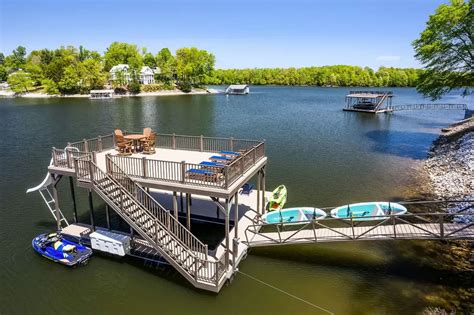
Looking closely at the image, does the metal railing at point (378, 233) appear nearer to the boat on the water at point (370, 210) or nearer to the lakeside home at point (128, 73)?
the boat on the water at point (370, 210)

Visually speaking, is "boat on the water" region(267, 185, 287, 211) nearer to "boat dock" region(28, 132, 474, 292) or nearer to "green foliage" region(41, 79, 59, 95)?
"boat dock" region(28, 132, 474, 292)

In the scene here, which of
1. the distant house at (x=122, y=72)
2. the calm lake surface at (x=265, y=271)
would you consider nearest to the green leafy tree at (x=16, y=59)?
the distant house at (x=122, y=72)

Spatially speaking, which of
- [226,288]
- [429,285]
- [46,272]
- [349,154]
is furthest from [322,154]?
[46,272]

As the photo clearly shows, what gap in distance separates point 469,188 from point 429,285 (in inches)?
455

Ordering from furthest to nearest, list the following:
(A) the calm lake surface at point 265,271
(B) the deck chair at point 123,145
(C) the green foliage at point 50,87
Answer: (C) the green foliage at point 50,87 < (B) the deck chair at point 123,145 < (A) the calm lake surface at point 265,271

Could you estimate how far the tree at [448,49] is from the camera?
2981 centimetres

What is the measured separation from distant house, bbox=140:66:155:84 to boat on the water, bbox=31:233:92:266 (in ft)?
355

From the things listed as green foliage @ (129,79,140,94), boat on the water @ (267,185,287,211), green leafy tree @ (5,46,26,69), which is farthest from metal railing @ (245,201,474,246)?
green leafy tree @ (5,46,26,69)

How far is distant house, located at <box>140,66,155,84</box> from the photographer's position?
115 meters

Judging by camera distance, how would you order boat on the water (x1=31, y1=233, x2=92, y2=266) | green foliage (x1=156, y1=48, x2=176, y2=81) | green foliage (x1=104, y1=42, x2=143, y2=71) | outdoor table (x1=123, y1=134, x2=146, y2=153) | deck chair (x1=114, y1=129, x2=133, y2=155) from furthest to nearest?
green foliage (x1=104, y1=42, x2=143, y2=71) → green foliage (x1=156, y1=48, x2=176, y2=81) → outdoor table (x1=123, y1=134, x2=146, y2=153) → deck chair (x1=114, y1=129, x2=133, y2=155) → boat on the water (x1=31, y1=233, x2=92, y2=266)

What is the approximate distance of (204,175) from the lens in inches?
453

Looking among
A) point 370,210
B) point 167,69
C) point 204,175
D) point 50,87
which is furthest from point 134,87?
point 370,210

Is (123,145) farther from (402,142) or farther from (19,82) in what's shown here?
(19,82)

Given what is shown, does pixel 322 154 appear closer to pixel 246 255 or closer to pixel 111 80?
pixel 246 255
